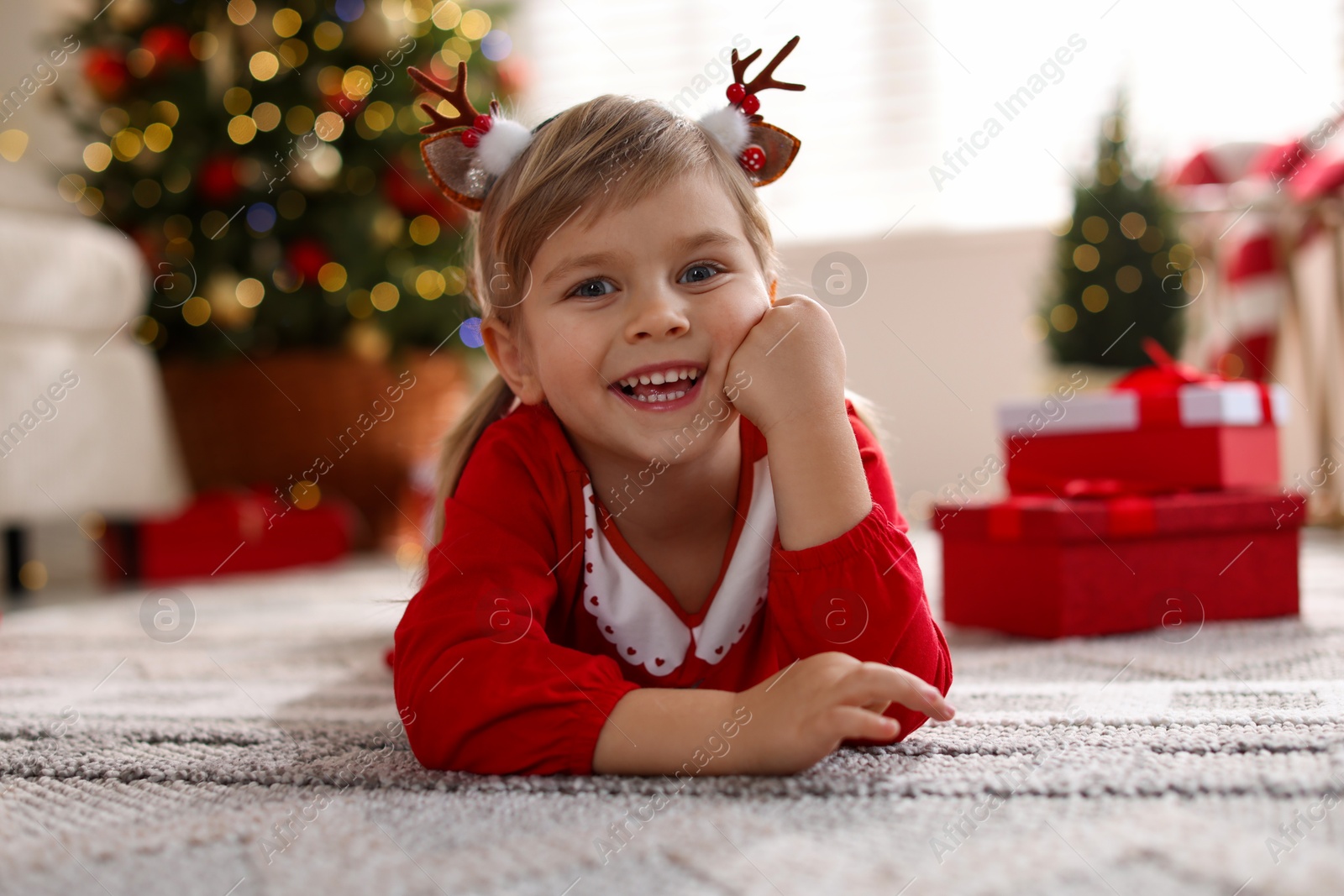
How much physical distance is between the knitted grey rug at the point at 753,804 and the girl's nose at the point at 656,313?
0.86 feet

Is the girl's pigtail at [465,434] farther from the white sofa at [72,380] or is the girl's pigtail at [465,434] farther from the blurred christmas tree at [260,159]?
the blurred christmas tree at [260,159]

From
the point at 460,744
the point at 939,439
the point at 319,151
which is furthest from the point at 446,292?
the point at 460,744

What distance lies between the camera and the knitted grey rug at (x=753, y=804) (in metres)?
0.41

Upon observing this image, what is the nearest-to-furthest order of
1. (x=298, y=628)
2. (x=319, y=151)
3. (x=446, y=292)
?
(x=298, y=628)
(x=319, y=151)
(x=446, y=292)

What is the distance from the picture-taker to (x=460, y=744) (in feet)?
1.88

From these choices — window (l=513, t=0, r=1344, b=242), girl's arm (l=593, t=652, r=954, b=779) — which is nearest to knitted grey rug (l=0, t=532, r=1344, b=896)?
girl's arm (l=593, t=652, r=954, b=779)

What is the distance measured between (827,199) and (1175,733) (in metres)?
2.21

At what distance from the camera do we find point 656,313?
64cm

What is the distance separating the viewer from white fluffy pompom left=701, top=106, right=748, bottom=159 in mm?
757

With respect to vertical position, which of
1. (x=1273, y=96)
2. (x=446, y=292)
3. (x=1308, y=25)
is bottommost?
(x=446, y=292)

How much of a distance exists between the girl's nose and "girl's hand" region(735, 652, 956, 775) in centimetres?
22

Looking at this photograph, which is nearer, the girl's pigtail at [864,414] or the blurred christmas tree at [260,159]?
the girl's pigtail at [864,414]

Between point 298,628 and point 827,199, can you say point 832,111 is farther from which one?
point 298,628

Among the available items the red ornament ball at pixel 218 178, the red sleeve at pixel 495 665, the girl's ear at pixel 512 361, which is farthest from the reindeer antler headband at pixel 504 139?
the red ornament ball at pixel 218 178
